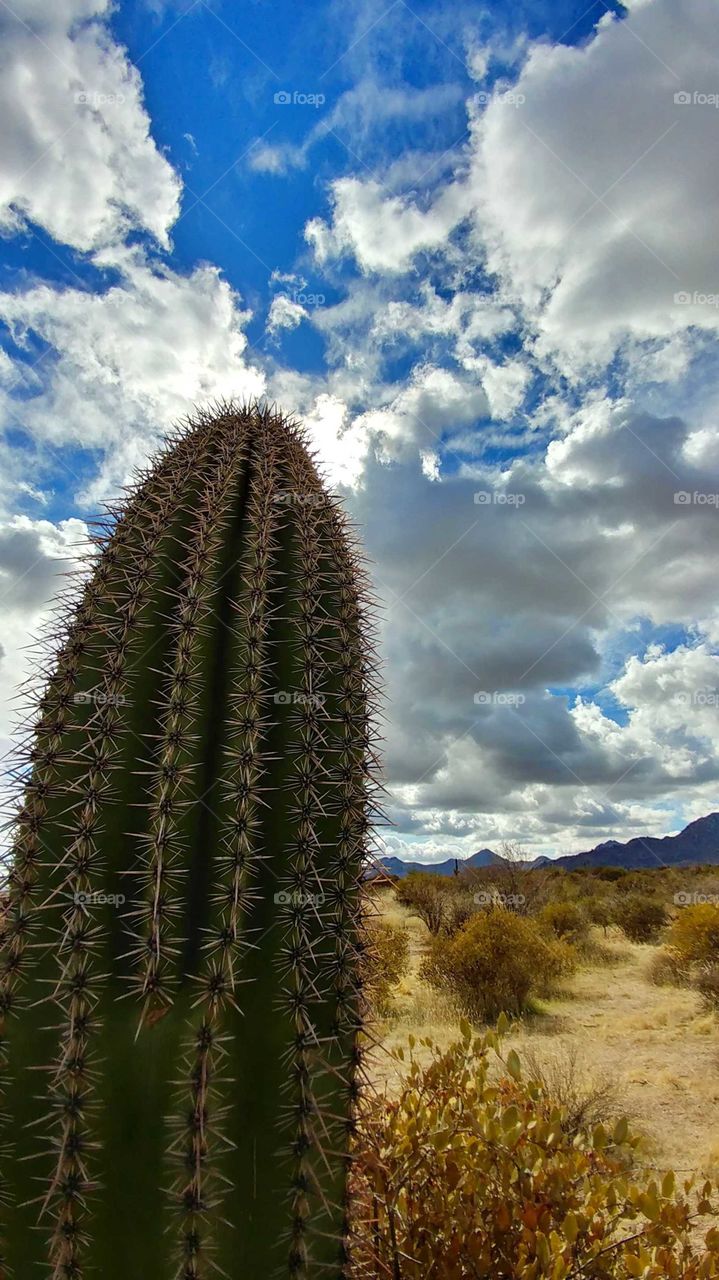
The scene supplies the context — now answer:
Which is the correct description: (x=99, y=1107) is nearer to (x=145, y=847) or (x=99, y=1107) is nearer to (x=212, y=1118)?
(x=212, y=1118)

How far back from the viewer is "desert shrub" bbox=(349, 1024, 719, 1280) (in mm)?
3139

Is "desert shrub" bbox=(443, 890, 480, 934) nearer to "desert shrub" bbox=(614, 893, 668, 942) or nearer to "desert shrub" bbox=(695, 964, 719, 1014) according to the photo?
"desert shrub" bbox=(614, 893, 668, 942)

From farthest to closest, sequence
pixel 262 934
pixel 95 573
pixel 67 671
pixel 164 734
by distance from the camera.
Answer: pixel 95 573 → pixel 67 671 → pixel 164 734 → pixel 262 934

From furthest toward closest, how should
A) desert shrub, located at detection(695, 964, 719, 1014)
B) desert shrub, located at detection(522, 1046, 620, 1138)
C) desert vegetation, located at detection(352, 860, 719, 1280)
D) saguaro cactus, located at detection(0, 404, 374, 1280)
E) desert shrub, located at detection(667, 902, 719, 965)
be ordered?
desert shrub, located at detection(667, 902, 719, 965) → desert shrub, located at detection(695, 964, 719, 1014) → desert shrub, located at detection(522, 1046, 620, 1138) → desert vegetation, located at detection(352, 860, 719, 1280) → saguaro cactus, located at detection(0, 404, 374, 1280)

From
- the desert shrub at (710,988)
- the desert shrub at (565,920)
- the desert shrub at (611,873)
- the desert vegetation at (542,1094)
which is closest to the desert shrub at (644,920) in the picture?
the desert vegetation at (542,1094)

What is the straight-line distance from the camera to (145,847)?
2713mm

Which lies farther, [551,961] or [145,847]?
[551,961]

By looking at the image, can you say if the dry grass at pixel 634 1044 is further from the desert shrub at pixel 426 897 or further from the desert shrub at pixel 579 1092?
the desert shrub at pixel 426 897

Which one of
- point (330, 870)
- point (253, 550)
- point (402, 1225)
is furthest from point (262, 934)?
point (402, 1225)

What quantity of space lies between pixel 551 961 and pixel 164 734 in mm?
14200

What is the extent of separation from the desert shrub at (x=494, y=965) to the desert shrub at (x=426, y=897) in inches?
135

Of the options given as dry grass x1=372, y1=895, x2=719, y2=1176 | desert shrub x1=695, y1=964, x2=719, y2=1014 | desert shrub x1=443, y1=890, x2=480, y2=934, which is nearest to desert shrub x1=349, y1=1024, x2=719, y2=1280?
dry grass x1=372, y1=895, x2=719, y2=1176

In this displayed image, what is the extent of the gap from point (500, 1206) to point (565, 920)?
1893 cm

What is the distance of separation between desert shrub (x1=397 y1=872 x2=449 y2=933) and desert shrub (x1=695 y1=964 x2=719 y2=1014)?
6.60 metres
